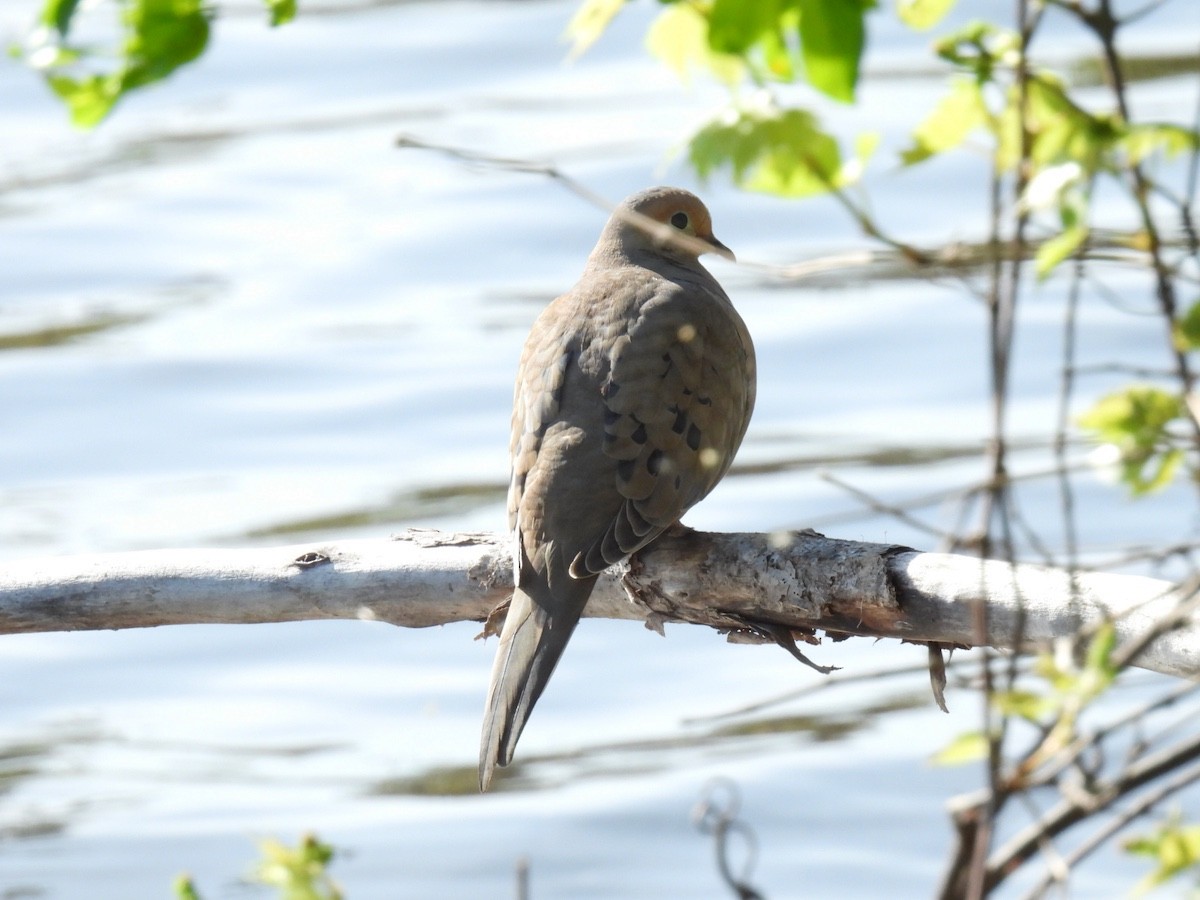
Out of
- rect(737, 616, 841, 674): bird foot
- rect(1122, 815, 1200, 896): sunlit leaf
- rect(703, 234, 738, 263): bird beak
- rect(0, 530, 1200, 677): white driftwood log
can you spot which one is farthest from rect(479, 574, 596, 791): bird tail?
rect(1122, 815, 1200, 896): sunlit leaf

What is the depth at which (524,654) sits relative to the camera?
3.20 metres

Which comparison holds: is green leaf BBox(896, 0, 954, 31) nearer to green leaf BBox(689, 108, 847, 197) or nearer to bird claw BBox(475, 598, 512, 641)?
green leaf BBox(689, 108, 847, 197)

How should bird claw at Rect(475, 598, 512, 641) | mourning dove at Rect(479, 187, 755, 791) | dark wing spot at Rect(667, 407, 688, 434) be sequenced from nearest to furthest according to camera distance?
mourning dove at Rect(479, 187, 755, 791) → bird claw at Rect(475, 598, 512, 641) → dark wing spot at Rect(667, 407, 688, 434)

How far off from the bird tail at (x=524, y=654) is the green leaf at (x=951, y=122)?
1.71 m

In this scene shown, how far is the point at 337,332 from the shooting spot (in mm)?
11016

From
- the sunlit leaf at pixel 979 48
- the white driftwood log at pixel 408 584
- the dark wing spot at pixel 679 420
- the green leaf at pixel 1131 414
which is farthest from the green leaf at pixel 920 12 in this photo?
the dark wing spot at pixel 679 420

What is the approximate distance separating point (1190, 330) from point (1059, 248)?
0.19 metres

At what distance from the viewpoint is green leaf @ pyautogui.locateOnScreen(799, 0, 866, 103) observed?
1.37 m

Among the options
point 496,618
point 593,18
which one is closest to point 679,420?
point 496,618

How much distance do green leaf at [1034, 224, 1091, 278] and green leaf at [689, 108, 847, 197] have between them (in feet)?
0.70

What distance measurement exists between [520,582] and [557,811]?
11.5 ft

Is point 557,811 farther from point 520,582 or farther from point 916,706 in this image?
point 520,582

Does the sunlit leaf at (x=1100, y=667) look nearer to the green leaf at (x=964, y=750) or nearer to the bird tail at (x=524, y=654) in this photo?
the green leaf at (x=964, y=750)

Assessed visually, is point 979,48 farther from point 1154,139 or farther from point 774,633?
point 774,633
